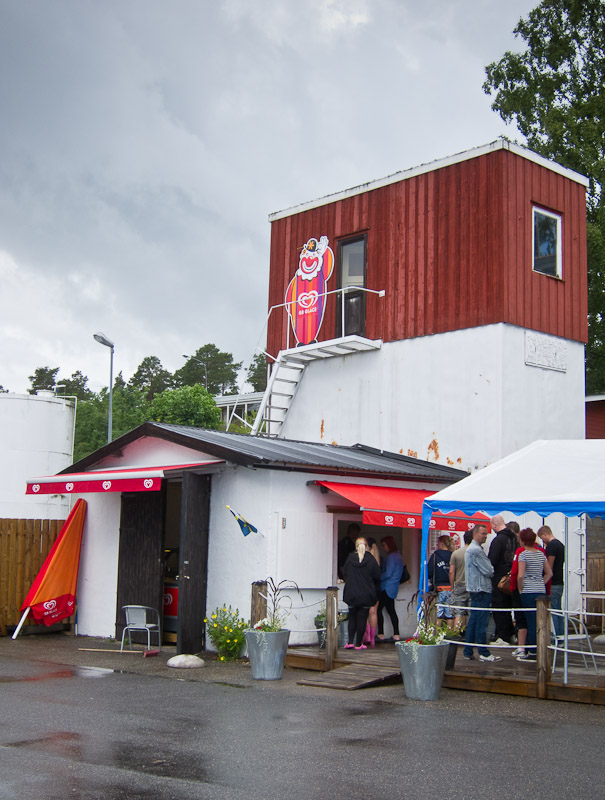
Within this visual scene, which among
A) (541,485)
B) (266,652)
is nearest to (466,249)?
(541,485)

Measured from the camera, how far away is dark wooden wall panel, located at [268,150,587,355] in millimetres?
16844

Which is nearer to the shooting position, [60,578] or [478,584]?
[478,584]

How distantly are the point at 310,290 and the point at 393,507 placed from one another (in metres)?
8.04

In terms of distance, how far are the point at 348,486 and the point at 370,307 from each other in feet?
19.8

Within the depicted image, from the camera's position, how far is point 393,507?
13.3m

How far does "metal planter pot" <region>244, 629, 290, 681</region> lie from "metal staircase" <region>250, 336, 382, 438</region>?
858cm

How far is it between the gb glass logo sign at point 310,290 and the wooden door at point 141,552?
634cm

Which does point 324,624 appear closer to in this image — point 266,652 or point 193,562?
point 193,562

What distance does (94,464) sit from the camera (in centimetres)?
1658

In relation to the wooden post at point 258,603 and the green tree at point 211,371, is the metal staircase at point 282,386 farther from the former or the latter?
the green tree at point 211,371

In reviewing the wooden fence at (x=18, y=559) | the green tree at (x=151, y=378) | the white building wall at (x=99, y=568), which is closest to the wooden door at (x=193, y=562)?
the white building wall at (x=99, y=568)

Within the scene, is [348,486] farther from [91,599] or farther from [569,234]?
[569,234]

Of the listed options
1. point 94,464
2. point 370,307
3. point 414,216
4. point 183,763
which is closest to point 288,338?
point 370,307

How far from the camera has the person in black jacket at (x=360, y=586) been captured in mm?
12578
